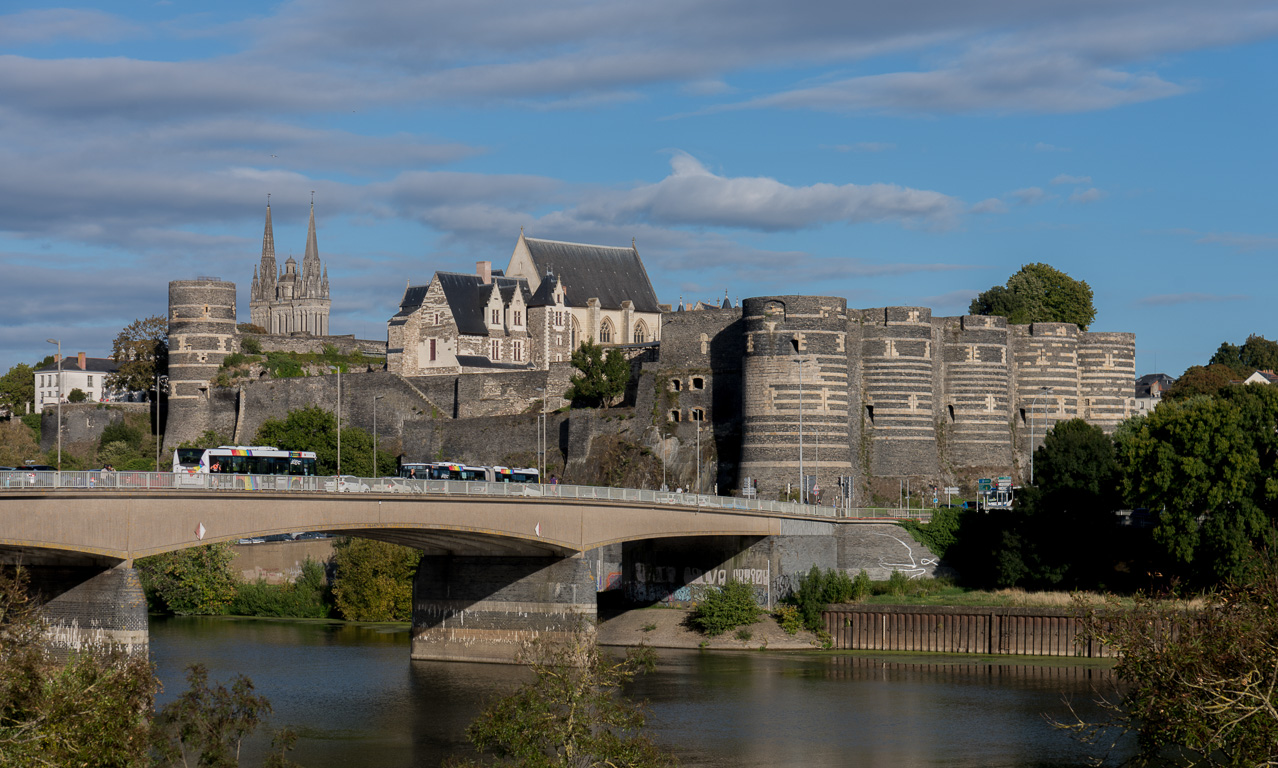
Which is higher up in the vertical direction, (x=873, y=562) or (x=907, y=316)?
(x=907, y=316)

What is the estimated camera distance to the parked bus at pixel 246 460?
6544cm

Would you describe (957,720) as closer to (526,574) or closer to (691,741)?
(691,741)

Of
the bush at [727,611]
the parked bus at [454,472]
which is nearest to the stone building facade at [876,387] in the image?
the parked bus at [454,472]

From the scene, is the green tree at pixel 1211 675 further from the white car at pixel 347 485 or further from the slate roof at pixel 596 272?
the slate roof at pixel 596 272

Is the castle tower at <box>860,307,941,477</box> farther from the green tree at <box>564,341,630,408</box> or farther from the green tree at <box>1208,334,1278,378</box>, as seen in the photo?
the green tree at <box>1208,334,1278,378</box>

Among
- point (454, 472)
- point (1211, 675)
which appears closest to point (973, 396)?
point (454, 472)

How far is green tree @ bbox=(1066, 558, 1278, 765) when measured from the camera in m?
25.0

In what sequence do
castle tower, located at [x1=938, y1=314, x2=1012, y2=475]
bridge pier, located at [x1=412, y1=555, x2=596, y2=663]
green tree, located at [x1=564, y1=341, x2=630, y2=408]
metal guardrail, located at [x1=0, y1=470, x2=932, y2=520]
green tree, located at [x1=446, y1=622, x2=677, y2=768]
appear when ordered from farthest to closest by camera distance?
green tree, located at [x1=564, y1=341, x2=630, y2=408] → castle tower, located at [x1=938, y1=314, x2=1012, y2=475] → bridge pier, located at [x1=412, y1=555, x2=596, y2=663] → metal guardrail, located at [x1=0, y1=470, x2=932, y2=520] → green tree, located at [x1=446, y1=622, x2=677, y2=768]

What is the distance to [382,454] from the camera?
97.7 meters

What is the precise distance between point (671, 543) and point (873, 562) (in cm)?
851

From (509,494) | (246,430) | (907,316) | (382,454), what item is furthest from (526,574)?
(246,430)

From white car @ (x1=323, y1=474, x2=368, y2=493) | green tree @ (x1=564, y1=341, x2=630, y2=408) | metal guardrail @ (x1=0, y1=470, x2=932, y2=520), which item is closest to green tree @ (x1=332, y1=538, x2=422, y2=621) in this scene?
metal guardrail @ (x1=0, y1=470, x2=932, y2=520)

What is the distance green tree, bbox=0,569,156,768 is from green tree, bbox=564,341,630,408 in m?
63.2

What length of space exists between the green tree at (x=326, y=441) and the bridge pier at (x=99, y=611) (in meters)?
48.4
